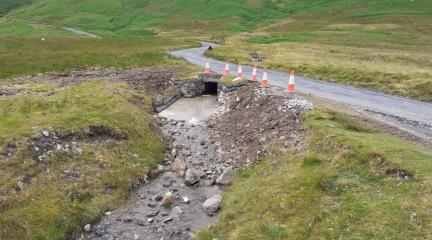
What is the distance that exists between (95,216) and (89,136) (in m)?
6.95

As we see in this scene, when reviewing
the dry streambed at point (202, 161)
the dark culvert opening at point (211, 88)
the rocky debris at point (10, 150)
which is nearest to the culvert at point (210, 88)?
the dark culvert opening at point (211, 88)

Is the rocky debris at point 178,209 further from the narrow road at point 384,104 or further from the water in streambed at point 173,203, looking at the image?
the narrow road at point 384,104

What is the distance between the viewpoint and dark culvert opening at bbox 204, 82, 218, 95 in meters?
44.3

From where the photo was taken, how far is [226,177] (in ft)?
75.1

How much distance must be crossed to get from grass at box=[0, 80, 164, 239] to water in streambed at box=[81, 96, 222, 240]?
2.73ft

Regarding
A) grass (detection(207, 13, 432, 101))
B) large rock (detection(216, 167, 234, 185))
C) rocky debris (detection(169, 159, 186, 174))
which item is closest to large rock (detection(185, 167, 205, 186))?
rocky debris (detection(169, 159, 186, 174))

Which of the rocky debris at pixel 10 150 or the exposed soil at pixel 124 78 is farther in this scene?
the exposed soil at pixel 124 78

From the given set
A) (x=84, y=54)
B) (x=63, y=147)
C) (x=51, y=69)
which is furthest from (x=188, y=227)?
(x=84, y=54)

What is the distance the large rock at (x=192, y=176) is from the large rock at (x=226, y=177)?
1.12 m

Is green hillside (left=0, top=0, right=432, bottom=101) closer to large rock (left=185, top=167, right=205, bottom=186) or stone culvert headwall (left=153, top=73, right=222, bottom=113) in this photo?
stone culvert headwall (left=153, top=73, right=222, bottom=113)

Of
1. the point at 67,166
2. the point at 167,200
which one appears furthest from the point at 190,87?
the point at 167,200

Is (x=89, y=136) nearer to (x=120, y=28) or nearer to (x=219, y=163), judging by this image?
(x=219, y=163)

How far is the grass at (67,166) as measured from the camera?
1798 cm

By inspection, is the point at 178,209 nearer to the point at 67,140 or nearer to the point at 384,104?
the point at 67,140
